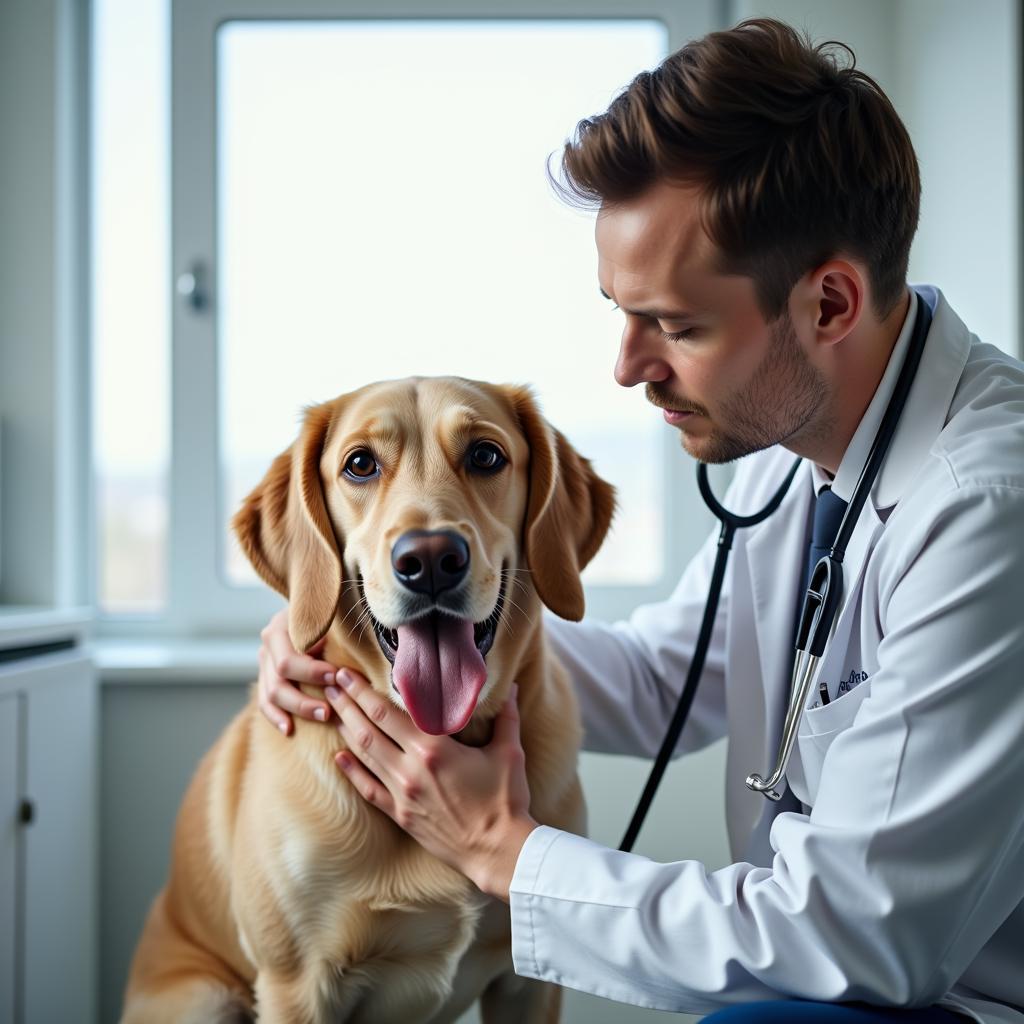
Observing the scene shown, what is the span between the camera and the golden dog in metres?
1.24

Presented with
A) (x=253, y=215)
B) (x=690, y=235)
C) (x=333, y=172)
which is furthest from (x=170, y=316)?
(x=690, y=235)

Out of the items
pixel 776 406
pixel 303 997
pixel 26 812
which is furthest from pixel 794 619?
pixel 26 812

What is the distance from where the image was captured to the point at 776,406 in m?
1.29

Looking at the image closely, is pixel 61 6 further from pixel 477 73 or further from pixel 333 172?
pixel 477 73

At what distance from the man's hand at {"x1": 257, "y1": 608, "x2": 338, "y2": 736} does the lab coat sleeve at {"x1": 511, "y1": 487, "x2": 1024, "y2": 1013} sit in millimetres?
475

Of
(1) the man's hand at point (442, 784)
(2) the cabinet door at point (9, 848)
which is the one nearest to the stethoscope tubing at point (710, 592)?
(1) the man's hand at point (442, 784)

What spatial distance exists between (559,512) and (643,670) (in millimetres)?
473

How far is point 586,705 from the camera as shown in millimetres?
1705

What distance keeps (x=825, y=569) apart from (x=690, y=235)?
474mm

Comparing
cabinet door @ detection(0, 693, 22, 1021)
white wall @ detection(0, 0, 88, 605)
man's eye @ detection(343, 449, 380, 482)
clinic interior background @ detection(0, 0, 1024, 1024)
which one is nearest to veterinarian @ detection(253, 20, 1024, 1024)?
man's eye @ detection(343, 449, 380, 482)

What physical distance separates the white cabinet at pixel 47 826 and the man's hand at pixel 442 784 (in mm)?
961

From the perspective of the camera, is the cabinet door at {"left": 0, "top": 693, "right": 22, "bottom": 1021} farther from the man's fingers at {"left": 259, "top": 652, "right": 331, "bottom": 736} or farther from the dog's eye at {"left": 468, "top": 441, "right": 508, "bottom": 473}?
the dog's eye at {"left": 468, "top": 441, "right": 508, "bottom": 473}

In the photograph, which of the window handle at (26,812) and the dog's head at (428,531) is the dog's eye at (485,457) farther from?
the window handle at (26,812)

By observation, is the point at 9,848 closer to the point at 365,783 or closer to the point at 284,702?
the point at 284,702
